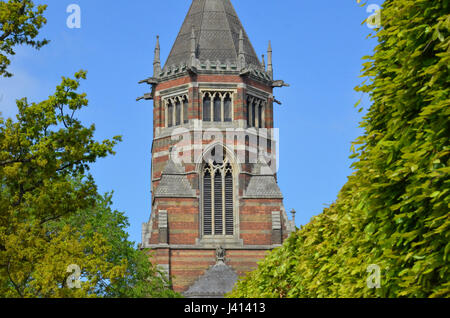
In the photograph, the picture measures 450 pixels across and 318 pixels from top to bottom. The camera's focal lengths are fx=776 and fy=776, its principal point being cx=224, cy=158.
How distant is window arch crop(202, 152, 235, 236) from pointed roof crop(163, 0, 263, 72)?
28.7ft

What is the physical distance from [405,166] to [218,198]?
47.4 meters

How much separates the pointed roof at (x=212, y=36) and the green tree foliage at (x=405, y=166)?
157ft

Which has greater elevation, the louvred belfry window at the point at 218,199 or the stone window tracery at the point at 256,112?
the stone window tracery at the point at 256,112

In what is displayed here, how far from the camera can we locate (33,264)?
17.9 m

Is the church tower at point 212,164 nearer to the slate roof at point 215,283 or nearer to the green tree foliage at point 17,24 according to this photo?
the slate roof at point 215,283

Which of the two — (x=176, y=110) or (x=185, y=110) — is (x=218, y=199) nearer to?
(x=185, y=110)

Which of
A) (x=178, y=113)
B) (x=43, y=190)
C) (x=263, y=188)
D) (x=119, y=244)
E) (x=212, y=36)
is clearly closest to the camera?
(x=43, y=190)

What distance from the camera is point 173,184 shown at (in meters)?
58.0

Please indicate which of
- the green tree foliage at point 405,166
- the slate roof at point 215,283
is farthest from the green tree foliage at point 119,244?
the green tree foliage at point 405,166

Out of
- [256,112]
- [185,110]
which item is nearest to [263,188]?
[256,112]

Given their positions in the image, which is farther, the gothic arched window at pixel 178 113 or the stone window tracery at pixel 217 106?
the gothic arched window at pixel 178 113

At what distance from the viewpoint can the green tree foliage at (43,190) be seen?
57.8ft

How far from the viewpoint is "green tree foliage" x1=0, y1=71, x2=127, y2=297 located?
57.8 ft
